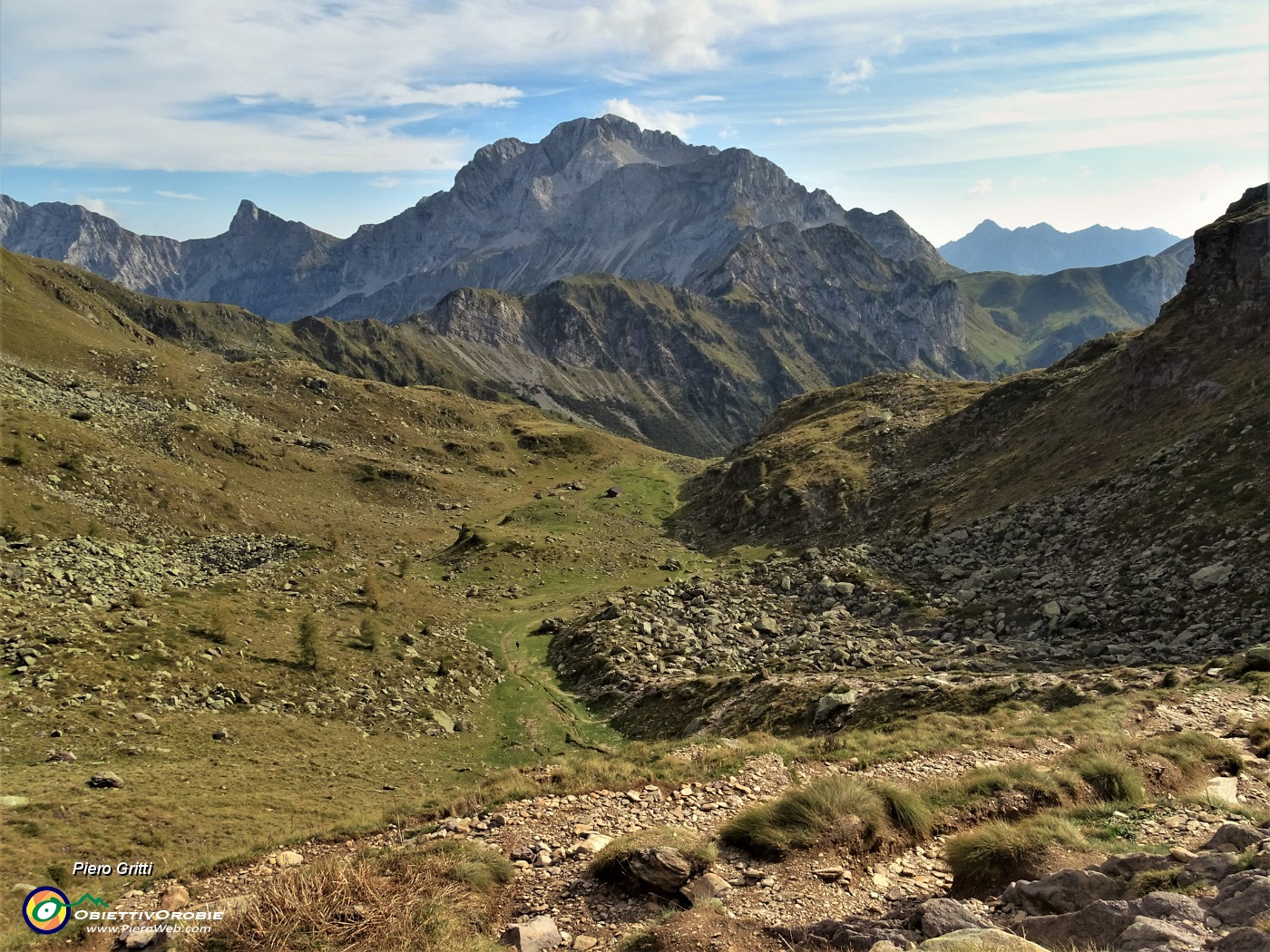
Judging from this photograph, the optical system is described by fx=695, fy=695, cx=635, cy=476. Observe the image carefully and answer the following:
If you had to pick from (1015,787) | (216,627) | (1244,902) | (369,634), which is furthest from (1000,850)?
(216,627)

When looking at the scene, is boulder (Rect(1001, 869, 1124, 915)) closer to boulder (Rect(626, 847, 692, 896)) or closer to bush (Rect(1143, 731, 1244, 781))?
boulder (Rect(626, 847, 692, 896))

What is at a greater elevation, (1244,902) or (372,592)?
(1244,902)

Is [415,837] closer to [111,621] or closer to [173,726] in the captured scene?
[173,726]

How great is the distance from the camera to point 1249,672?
23.5m

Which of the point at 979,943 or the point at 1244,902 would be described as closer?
the point at 979,943

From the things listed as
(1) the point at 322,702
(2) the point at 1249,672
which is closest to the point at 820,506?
(2) the point at 1249,672

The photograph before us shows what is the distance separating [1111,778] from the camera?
48.7ft

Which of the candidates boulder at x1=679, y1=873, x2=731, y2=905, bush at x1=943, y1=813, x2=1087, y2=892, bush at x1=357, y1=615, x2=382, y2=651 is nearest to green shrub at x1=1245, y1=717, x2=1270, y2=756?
bush at x1=943, y1=813, x2=1087, y2=892

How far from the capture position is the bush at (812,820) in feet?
42.3

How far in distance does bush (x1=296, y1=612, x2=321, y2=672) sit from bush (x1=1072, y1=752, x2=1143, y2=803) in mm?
30744

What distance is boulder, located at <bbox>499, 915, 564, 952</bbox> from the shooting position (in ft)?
35.8

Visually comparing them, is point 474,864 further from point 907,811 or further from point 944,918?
point 907,811

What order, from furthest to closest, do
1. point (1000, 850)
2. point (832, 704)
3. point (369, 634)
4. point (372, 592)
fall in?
point (372, 592)
point (369, 634)
point (832, 704)
point (1000, 850)

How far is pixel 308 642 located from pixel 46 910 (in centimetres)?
2197
